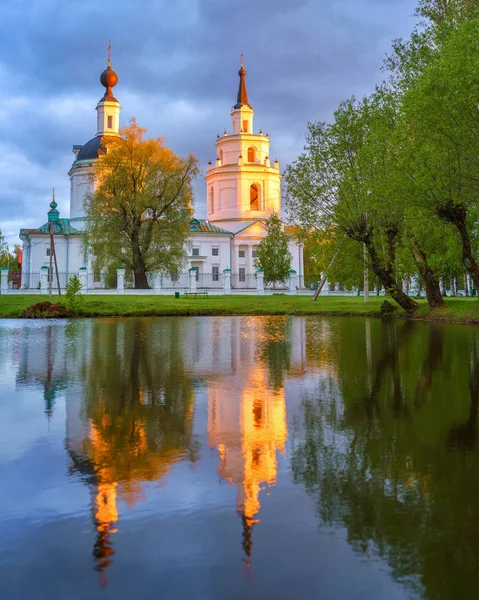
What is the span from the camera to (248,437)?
5.23 m

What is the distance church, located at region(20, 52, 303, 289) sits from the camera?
69.5m

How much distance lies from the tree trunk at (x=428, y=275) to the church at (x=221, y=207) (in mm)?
41553

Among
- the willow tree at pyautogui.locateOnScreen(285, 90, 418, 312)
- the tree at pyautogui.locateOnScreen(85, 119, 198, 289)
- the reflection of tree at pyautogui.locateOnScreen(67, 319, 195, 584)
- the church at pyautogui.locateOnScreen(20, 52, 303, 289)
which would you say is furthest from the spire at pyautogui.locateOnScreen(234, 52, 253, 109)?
the reflection of tree at pyautogui.locateOnScreen(67, 319, 195, 584)

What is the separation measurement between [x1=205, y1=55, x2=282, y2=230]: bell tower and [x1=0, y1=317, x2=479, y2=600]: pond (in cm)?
7054

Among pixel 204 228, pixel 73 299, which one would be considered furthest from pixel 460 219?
pixel 204 228

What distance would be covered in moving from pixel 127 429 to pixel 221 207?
247 feet

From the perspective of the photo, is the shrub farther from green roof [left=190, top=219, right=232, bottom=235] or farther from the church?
green roof [left=190, top=219, right=232, bottom=235]

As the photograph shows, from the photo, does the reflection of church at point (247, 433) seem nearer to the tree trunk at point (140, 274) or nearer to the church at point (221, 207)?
the tree trunk at point (140, 274)

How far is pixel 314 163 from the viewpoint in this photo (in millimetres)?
25875

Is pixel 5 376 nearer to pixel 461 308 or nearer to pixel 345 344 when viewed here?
pixel 345 344

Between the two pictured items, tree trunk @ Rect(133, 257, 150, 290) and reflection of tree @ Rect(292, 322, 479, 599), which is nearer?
reflection of tree @ Rect(292, 322, 479, 599)

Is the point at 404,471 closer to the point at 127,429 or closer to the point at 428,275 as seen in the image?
the point at 127,429

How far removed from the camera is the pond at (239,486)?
275 cm

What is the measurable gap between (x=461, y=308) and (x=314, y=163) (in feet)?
27.1
